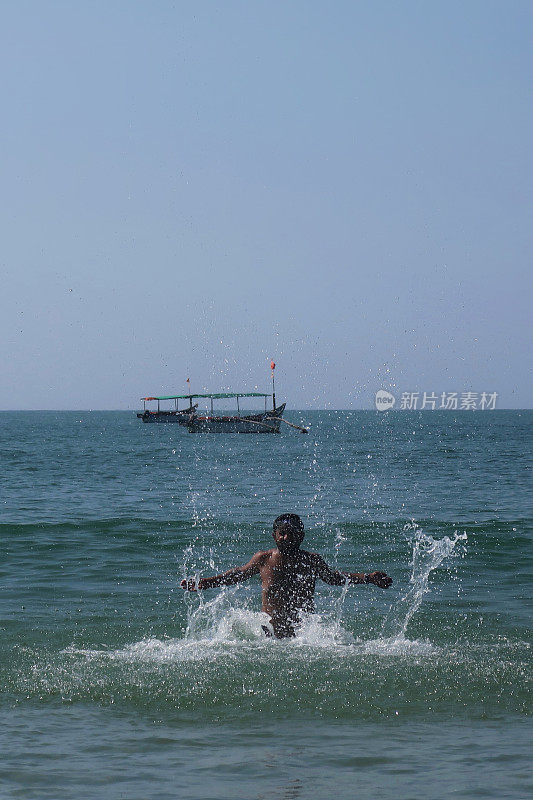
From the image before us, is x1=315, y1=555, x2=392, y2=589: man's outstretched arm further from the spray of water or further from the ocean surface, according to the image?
the ocean surface

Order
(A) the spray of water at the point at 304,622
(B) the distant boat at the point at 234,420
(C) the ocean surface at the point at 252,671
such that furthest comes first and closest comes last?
1. (B) the distant boat at the point at 234,420
2. (A) the spray of water at the point at 304,622
3. (C) the ocean surface at the point at 252,671

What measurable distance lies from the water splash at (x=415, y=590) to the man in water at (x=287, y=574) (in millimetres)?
1795

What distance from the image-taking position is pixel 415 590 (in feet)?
48.8

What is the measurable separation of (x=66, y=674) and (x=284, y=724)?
271 centimetres

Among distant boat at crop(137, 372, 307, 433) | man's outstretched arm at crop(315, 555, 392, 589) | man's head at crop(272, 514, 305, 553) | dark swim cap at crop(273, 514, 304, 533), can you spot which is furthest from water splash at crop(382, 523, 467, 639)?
distant boat at crop(137, 372, 307, 433)

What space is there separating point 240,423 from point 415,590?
314ft

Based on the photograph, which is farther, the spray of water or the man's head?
the spray of water

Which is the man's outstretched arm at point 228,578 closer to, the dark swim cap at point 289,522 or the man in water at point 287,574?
the man in water at point 287,574

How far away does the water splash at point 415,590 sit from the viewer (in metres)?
12.0

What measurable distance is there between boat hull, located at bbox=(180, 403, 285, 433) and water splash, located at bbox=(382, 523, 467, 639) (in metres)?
85.4

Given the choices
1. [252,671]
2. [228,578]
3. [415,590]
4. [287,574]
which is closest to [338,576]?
[287,574]

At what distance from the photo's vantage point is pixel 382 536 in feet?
69.7

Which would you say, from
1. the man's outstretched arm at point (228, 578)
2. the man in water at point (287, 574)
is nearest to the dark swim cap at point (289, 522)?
the man in water at point (287, 574)

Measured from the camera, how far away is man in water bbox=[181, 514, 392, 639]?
9.89 m
